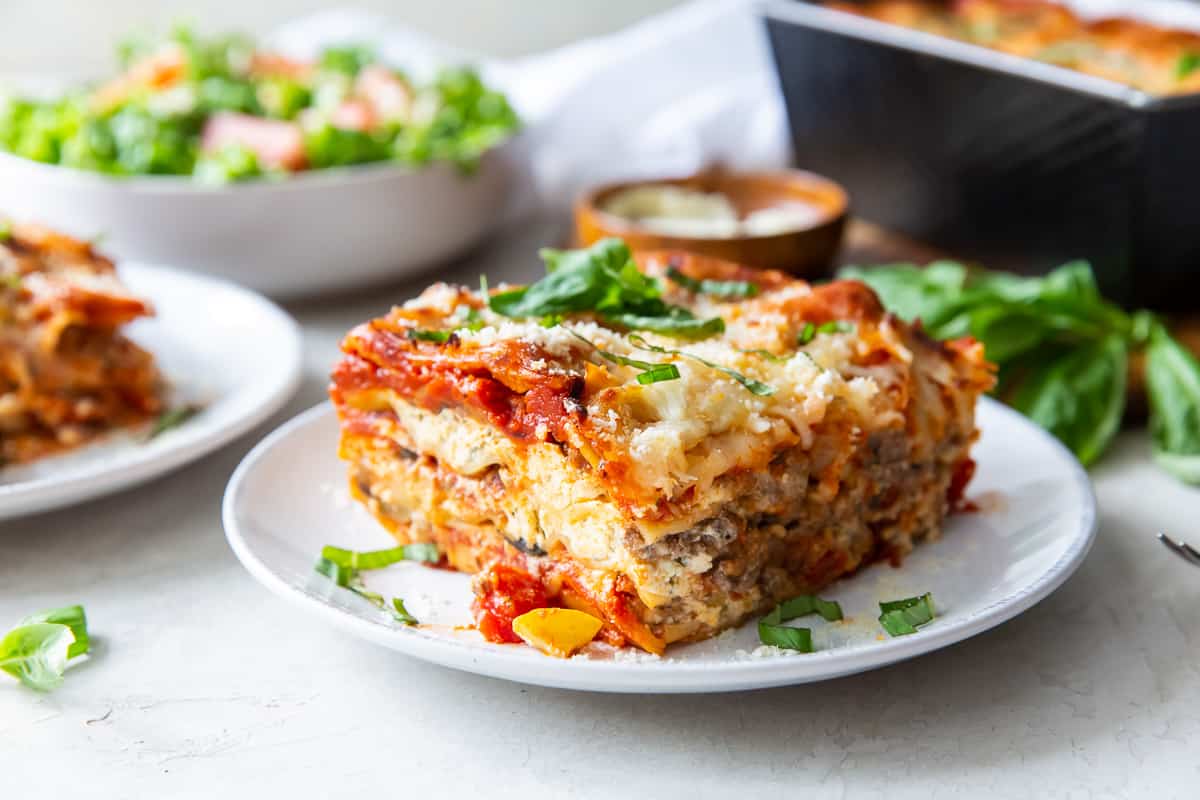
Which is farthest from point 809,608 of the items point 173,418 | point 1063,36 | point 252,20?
point 252,20

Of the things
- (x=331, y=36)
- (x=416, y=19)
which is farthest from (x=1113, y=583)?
(x=416, y=19)

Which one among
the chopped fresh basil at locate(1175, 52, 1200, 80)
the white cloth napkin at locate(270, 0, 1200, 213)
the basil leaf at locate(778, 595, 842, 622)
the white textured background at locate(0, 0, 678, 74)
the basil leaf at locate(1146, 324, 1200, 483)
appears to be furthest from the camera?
the white textured background at locate(0, 0, 678, 74)

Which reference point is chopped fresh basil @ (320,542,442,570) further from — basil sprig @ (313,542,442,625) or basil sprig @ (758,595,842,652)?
basil sprig @ (758,595,842,652)

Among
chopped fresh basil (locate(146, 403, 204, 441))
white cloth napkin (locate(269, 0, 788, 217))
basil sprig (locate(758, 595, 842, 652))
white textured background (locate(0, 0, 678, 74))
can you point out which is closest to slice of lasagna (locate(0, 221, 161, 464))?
chopped fresh basil (locate(146, 403, 204, 441))

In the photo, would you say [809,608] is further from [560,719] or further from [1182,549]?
[1182,549]

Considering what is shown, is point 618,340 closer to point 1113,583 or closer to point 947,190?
point 1113,583

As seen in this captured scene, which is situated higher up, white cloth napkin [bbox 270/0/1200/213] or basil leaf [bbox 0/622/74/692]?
basil leaf [bbox 0/622/74/692]

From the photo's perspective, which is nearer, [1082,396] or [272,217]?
[1082,396]
